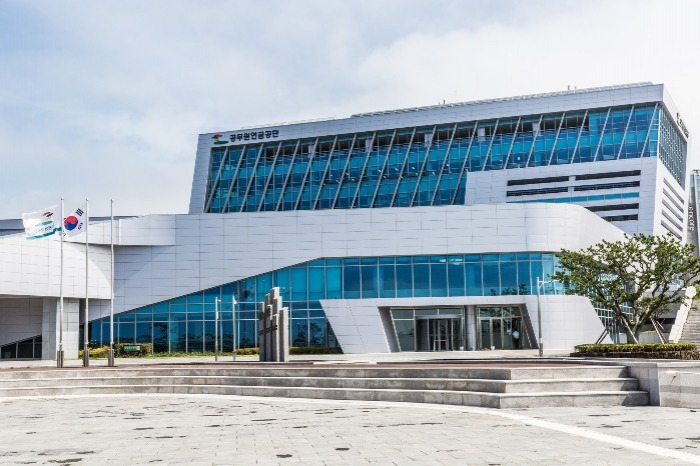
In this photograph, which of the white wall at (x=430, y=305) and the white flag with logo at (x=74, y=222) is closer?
the white flag with logo at (x=74, y=222)

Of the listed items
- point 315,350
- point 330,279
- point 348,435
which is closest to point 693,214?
point 330,279

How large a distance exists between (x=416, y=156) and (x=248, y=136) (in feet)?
69.6

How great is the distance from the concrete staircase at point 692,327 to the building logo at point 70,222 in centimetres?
4597

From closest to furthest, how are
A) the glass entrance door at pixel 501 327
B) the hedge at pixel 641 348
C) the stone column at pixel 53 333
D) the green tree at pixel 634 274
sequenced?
the hedge at pixel 641 348, the green tree at pixel 634 274, the stone column at pixel 53 333, the glass entrance door at pixel 501 327

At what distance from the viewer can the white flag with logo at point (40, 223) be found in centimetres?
4100

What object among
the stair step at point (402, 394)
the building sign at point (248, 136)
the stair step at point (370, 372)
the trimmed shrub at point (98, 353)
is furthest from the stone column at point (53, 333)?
the building sign at point (248, 136)

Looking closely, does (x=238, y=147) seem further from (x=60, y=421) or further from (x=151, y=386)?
(x=60, y=421)

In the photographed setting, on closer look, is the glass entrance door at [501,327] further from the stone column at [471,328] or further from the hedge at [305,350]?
the hedge at [305,350]

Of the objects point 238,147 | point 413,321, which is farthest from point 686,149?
point 413,321

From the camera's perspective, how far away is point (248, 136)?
334 feet

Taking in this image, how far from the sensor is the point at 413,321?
6012 centimetres

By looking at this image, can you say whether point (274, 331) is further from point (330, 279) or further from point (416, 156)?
point (416, 156)

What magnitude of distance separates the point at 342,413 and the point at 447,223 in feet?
126

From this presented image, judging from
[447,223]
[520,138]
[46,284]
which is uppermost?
[520,138]
